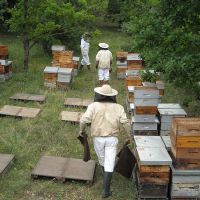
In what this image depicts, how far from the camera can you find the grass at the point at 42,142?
7629 millimetres

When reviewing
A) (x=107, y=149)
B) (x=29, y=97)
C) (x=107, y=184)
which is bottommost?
(x=29, y=97)

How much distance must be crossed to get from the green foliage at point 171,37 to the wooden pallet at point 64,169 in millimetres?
2548

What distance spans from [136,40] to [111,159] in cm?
329

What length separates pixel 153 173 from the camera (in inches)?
288

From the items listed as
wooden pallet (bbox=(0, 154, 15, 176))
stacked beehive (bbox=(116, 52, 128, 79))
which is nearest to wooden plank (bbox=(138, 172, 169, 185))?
wooden pallet (bbox=(0, 154, 15, 176))

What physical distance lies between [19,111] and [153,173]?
5.54m

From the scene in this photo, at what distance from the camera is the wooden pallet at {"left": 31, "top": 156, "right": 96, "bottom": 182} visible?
7953 mm

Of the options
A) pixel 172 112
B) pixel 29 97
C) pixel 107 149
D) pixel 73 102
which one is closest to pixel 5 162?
pixel 107 149

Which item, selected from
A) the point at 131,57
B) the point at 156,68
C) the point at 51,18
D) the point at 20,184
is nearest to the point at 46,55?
the point at 51,18

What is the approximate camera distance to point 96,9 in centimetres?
1886

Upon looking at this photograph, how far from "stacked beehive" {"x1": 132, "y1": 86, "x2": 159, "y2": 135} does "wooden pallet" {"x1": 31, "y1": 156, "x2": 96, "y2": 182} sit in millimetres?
1879

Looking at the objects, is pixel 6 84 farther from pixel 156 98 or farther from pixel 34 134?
pixel 156 98

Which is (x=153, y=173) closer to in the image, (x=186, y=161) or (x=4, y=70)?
(x=186, y=161)

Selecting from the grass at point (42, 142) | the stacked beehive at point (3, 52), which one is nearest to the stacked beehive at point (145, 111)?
the grass at point (42, 142)
